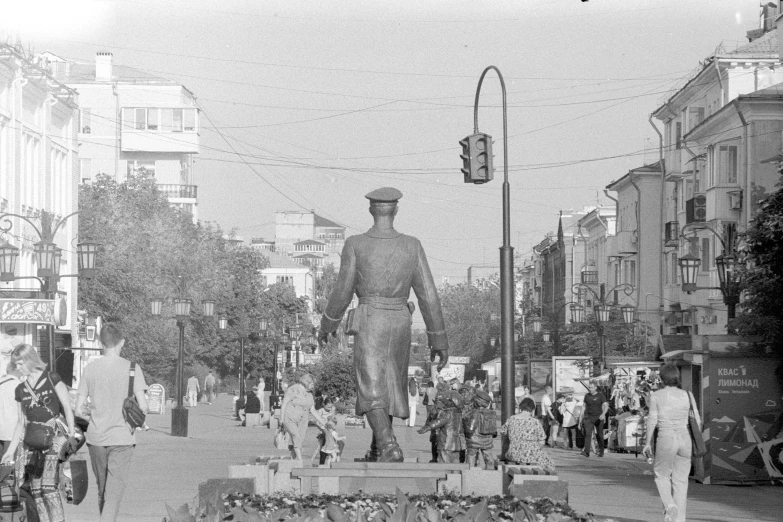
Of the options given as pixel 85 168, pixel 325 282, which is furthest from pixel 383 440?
pixel 325 282

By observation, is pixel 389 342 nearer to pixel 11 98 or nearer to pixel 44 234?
pixel 44 234

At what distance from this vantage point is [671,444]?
551 inches

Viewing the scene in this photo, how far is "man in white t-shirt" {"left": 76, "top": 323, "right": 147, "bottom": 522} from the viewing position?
36.2ft

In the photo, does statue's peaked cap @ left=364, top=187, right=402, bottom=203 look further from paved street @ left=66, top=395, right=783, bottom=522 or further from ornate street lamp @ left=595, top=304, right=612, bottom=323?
ornate street lamp @ left=595, top=304, right=612, bottom=323

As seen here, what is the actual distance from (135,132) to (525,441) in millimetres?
83001

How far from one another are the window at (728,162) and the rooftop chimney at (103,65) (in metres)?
55.0

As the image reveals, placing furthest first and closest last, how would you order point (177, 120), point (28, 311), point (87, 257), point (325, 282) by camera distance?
1. point (325, 282)
2. point (177, 120)
3. point (87, 257)
4. point (28, 311)

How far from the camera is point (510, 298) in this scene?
2325 cm

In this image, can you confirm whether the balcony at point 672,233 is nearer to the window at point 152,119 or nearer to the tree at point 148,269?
the tree at point 148,269

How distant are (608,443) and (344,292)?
20.9 metres

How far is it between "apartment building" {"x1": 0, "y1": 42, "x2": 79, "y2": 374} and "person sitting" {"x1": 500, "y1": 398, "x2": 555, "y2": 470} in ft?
77.1

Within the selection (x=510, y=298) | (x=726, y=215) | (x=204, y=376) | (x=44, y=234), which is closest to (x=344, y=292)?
(x=510, y=298)

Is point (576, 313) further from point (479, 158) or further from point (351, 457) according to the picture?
point (479, 158)

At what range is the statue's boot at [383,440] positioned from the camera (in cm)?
1305
